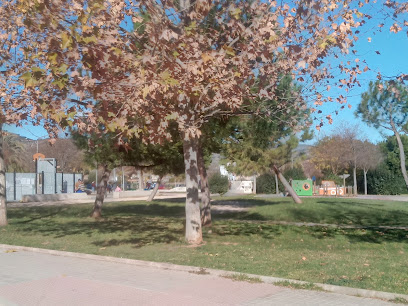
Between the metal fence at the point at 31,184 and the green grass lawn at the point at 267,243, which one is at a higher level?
the metal fence at the point at 31,184

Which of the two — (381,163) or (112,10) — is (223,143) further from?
(381,163)

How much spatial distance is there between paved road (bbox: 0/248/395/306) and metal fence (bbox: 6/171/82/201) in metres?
29.9

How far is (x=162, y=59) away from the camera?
422 inches

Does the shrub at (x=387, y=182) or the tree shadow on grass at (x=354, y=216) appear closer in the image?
the tree shadow on grass at (x=354, y=216)

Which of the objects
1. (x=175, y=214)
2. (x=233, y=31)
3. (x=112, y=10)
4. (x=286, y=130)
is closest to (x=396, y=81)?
(x=233, y=31)

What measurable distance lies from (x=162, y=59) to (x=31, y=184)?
1295 inches

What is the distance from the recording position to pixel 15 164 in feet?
169

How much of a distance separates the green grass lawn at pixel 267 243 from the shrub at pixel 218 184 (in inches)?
1111

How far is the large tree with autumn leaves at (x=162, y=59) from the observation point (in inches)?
376

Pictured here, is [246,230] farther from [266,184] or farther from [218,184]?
[266,184]

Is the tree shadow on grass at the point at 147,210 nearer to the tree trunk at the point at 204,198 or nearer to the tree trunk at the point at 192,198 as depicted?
the tree trunk at the point at 204,198

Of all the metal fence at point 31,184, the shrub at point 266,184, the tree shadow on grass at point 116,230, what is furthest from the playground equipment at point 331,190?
the tree shadow on grass at point 116,230

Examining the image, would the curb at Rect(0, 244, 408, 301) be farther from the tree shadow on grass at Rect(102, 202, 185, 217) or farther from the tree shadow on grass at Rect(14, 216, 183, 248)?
the tree shadow on grass at Rect(102, 202, 185, 217)

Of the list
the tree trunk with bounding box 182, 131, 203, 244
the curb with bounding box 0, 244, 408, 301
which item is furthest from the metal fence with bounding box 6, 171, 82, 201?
the tree trunk with bounding box 182, 131, 203, 244
